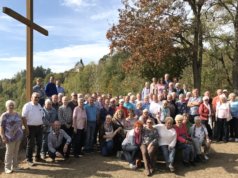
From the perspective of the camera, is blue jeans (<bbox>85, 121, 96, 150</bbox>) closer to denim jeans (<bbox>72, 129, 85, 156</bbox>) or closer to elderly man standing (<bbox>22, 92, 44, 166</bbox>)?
denim jeans (<bbox>72, 129, 85, 156</bbox>)

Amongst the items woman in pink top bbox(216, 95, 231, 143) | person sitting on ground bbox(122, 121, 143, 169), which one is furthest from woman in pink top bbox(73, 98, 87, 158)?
woman in pink top bbox(216, 95, 231, 143)

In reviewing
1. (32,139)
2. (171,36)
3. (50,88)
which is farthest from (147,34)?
(32,139)

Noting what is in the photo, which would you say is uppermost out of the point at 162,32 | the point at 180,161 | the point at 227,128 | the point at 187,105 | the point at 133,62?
the point at 162,32

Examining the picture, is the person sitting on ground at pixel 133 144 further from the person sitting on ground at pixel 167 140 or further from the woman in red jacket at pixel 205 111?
the woman in red jacket at pixel 205 111

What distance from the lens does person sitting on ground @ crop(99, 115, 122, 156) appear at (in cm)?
1028

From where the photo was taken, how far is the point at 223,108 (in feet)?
37.3

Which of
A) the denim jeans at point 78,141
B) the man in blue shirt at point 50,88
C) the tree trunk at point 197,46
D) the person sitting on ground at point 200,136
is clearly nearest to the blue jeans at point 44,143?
the denim jeans at point 78,141

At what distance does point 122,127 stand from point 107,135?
0.50 meters

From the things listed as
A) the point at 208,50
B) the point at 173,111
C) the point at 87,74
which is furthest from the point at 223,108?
the point at 87,74

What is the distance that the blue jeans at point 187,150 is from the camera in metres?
9.59

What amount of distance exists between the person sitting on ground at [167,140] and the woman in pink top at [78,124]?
2.07 m

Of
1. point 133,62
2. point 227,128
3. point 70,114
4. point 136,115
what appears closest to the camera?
point 70,114

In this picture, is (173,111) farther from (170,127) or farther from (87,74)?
(87,74)

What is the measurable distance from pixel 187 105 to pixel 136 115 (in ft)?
6.08
